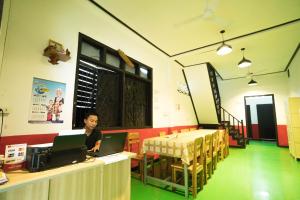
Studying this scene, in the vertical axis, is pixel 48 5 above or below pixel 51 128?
above

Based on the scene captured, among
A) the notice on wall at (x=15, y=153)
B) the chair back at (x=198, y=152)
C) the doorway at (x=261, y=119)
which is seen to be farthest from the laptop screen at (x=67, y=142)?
the doorway at (x=261, y=119)

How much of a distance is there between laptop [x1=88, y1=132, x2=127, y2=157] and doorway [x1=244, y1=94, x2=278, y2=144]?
31.2 feet

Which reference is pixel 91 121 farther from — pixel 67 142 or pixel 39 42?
pixel 39 42

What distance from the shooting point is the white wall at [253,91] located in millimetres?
7602

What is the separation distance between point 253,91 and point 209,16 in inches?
252

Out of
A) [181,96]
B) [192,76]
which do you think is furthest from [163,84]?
[192,76]

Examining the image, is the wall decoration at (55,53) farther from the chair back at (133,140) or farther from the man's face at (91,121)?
Result: the chair back at (133,140)

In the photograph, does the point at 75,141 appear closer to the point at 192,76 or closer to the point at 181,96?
the point at 181,96

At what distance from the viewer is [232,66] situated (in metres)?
6.81

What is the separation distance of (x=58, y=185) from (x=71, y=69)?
186 cm

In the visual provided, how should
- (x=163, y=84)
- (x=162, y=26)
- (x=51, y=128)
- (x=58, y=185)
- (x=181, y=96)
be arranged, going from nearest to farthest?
1. (x=58, y=185)
2. (x=51, y=128)
3. (x=162, y=26)
4. (x=163, y=84)
5. (x=181, y=96)

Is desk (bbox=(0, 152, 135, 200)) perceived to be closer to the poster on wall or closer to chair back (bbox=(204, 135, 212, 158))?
the poster on wall

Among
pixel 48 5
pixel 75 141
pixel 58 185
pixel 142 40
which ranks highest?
pixel 142 40

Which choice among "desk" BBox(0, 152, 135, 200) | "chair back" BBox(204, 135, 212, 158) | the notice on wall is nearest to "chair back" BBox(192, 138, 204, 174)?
"chair back" BBox(204, 135, 212, 158)
